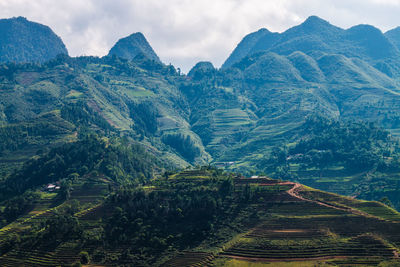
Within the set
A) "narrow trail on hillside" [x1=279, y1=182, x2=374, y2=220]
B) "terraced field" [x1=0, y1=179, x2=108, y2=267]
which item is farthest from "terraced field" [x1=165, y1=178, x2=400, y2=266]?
"terraced field" [x1=0, y1=179, x2=108, y2=267]

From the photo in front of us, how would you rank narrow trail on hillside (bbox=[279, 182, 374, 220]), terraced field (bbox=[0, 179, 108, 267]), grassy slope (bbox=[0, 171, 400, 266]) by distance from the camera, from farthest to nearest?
terraced field (bbox=[0, 179, 108, 267])
narrow trail on hillside (bbox=[279, 182, 374, 220])
grassy slope (bbox=[0, 171, 400, 266])

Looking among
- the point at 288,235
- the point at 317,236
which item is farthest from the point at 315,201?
the point at 288,235

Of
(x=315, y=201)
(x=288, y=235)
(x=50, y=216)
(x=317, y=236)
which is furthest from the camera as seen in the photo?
(x=50, y=216)

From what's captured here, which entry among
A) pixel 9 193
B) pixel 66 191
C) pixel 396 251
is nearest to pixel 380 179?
pixel 396 251

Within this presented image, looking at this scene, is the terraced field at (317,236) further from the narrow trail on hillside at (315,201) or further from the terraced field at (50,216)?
the terraced field at (50,216)

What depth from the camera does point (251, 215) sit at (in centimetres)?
11756

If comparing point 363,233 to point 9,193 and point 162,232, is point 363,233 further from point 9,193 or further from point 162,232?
point 9,193

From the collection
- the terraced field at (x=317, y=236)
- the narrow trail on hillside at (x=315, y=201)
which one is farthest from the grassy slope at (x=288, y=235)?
the narrow trail on hillside at (x=315, y=201)

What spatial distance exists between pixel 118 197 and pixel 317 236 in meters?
63.5

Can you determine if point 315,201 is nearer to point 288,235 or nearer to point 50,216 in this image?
point 288,235

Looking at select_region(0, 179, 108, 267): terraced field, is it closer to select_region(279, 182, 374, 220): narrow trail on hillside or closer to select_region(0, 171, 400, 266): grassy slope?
select_region(0, 171, 400, 266): grassy slope

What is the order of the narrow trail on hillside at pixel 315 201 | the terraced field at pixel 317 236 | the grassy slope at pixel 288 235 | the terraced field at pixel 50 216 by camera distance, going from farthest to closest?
the terraced field at pixel 50 216
the narrow trail on hillside at pixel 315 201
the grassy slope at pixel 288 235
the terraced field at pixel 317 236

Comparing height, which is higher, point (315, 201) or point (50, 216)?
point (315, 201)

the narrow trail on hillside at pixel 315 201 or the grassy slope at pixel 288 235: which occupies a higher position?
the narrow trail on hillside at pixel 315 201
